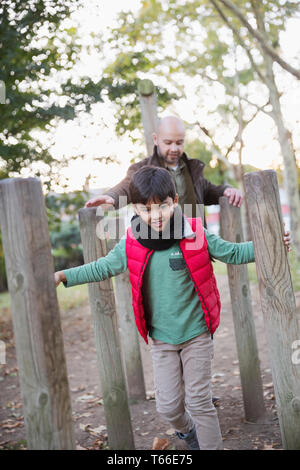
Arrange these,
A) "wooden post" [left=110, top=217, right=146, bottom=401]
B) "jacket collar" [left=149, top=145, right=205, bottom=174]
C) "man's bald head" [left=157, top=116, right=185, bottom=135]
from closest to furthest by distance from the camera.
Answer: "man's bald head" [left=157, top=116, right=185, bottom=135] → "jacket collar" [left=149, top=145, right=205, bottom=174] → "wooden post" [left=110, top=217, right=146, bottom=401]

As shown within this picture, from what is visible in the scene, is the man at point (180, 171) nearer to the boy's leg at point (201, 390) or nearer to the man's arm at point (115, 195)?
the man's arm at point (115, 195)

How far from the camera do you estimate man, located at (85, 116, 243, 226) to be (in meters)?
3.33

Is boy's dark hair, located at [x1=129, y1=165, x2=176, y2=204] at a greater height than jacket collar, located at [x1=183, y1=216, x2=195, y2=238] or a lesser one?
greater

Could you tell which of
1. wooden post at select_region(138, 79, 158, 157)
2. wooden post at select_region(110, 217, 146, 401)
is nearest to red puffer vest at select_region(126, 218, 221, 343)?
wooden post at select_region(110, 217, 146, 401)

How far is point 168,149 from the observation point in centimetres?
337

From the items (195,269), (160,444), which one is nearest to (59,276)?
(195,269)

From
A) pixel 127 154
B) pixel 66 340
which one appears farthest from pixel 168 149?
pixel 66 340

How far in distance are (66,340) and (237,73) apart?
1132 centimetres

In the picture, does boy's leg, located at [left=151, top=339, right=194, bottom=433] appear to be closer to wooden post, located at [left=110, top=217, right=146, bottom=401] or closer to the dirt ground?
the dirt ground

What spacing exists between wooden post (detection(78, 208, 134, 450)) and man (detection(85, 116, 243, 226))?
20.7 inches

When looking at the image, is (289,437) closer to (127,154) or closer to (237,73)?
(127,154)

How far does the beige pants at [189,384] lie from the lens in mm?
2486

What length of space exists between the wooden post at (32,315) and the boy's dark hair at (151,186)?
83cm

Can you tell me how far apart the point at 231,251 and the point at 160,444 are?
1.60 meters
